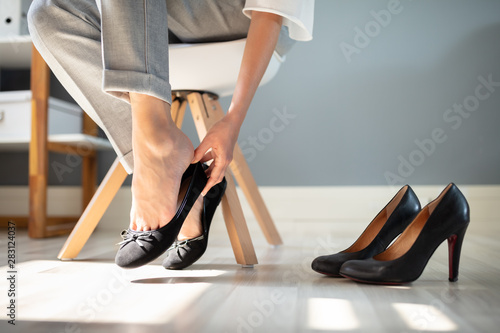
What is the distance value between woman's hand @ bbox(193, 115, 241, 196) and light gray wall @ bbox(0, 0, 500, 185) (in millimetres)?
1040

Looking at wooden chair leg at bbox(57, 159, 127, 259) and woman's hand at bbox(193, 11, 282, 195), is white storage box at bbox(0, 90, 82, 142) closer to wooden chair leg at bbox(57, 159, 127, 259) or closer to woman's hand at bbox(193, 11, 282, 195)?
wooden chair leg at bbox(57, 159, 127, 259)

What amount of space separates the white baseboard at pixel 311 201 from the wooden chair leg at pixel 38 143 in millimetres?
370

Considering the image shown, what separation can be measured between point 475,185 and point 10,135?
65.6 inches

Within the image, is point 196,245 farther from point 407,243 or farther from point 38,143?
point 38,143

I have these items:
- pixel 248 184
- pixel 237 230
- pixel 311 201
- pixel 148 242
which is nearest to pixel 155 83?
pixel 148 242

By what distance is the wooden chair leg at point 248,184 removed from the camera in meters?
1.20

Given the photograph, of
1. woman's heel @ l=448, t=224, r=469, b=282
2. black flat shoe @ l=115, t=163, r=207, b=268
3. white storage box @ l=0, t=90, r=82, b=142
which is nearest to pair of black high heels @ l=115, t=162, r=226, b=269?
black flat shoe @ l=115, t=163, r=207, b=268

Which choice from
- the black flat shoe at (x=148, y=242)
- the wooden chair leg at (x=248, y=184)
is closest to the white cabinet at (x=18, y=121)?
the wooden chair leg at (x=248, y=184)

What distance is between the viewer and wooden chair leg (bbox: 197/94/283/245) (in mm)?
1199

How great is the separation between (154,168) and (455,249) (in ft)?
1.69

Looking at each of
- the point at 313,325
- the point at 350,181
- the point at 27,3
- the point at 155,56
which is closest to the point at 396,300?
the point at 313,325

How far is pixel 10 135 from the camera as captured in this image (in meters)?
1.57

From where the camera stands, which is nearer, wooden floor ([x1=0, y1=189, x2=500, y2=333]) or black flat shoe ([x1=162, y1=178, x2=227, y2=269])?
wooden floor ([x1=0, y1=189, x2=500, y2=333])

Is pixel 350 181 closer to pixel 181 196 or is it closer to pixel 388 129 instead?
pixel 388 129
